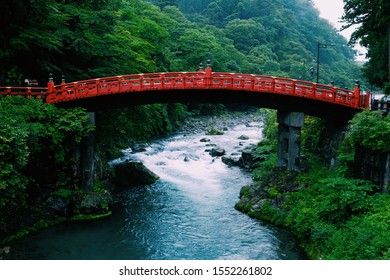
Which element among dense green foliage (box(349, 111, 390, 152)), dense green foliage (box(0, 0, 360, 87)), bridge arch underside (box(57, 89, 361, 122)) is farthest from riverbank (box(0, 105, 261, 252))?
dense green foliage (box(349, 111, 390, 152))

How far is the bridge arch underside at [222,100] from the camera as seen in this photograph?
85.2ft

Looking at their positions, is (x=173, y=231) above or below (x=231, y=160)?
below

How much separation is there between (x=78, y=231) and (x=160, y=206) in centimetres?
625

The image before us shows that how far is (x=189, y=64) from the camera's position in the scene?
212 ft

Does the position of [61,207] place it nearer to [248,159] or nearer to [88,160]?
[88,160]

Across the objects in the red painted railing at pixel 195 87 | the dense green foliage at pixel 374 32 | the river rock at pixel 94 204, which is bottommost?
the river rock at pixel 94 204

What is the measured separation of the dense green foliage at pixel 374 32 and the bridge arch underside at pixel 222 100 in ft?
12.6

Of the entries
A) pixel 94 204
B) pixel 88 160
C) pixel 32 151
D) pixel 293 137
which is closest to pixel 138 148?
pixel 88 160

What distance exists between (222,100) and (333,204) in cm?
1088

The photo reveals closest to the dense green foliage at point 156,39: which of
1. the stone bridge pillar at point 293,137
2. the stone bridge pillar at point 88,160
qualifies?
the stone bridge pillar at point 88,160

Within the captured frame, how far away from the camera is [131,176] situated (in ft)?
104

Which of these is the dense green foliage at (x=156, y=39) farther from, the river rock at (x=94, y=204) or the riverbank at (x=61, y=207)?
the river rock at (x=94, y=204)

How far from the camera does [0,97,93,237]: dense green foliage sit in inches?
710

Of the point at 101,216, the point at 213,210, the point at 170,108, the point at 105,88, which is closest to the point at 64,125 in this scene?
the point at 105,88
